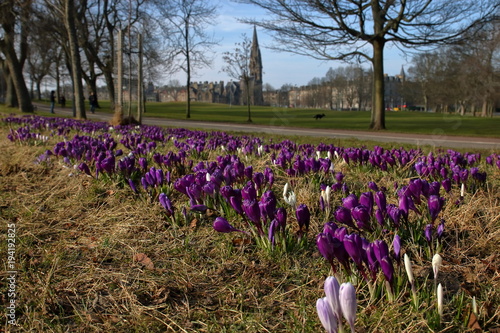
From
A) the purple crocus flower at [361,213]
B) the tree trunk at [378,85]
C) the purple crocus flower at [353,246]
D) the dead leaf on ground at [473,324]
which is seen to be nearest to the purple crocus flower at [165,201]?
the purple crocus flower at [361,213]

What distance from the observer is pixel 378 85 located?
20.0 m

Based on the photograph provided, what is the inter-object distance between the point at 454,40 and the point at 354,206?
60.3ft

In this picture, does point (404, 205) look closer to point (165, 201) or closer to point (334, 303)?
point (334, 303)

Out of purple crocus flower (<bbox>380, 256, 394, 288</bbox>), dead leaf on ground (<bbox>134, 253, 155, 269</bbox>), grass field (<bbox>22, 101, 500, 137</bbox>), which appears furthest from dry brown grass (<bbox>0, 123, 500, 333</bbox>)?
grass field (<bbox>22, 101, 500, 137</bbox>)

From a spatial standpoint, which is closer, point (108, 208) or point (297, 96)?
point (108, 208)

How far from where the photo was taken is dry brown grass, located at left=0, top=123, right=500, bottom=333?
1610mm

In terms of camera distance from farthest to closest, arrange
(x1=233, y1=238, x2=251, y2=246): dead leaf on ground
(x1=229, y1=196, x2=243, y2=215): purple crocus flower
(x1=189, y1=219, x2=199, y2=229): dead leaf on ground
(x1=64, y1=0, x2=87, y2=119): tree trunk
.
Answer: (x1=64, y1=0, x2=87, y2=119): tree trunk < (x1=189, y1=219, x2=199, y2=229): dead leaf on ground < (x1=233, y1=238, x2=251, y2=246): dead leaf on ground < (x1=229, y1=196, x2=243, y2=215): purple crocus flower

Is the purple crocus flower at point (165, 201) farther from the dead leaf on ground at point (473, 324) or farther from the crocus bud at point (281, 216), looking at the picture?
the dead leaf on ground at point (473, 324)

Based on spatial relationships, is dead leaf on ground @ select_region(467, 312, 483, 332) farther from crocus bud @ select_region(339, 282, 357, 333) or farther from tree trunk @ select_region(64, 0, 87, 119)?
tree trunk @ select_region(64, 0, 87, 119)

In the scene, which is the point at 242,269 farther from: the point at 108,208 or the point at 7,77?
the point at 7,77

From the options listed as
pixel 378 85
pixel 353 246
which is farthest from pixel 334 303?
pixel 378 85

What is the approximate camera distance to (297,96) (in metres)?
102

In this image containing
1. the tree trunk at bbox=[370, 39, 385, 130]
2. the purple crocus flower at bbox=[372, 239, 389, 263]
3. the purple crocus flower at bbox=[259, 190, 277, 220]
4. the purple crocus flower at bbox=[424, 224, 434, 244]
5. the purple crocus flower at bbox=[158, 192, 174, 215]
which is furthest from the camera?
the tree trunk at bbox=[370, 39, 385, 130]

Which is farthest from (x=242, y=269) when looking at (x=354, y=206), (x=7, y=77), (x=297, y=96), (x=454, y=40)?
(x=297, y=96)
